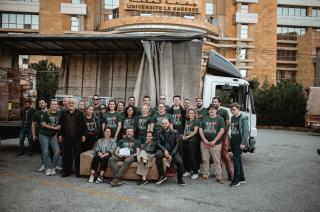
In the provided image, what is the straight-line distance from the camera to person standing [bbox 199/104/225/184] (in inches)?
298

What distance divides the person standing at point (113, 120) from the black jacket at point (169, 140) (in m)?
1.21

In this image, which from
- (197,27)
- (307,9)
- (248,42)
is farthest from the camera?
(307,9)

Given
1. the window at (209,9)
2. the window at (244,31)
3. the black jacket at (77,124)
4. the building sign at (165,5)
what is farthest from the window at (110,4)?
the black jacket at (77,124)

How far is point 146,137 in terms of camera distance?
7742mm

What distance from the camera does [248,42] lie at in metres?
47.0

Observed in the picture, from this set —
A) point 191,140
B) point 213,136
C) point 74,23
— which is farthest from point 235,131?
point 74,23

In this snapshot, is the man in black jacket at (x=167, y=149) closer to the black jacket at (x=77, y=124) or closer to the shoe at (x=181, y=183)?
the shoe at (x=181, y=183)

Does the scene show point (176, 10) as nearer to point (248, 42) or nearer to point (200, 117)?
point (248, 42)

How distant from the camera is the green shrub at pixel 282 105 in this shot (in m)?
26.7

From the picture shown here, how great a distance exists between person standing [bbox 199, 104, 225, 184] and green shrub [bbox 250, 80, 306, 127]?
2038 centimetres

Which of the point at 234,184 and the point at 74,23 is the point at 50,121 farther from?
the point at 74,23

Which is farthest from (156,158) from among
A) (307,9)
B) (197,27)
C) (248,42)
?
(307,9)

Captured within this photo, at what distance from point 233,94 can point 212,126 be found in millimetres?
2591

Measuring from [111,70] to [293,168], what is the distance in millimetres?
6222
